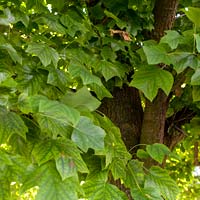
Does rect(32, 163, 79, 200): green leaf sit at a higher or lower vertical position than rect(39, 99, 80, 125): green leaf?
lower

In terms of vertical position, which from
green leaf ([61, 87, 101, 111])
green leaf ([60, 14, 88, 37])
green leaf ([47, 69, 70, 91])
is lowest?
green leaf ([61, 87, 101, 111])

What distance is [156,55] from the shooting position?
1.15 meters

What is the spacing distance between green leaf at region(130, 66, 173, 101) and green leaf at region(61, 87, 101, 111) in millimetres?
269

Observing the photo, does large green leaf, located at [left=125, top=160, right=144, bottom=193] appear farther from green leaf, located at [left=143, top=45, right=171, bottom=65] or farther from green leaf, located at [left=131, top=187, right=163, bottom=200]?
green leaf, located at [left=143, top=45, right=171, bottom=65]

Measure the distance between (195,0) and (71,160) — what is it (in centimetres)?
98

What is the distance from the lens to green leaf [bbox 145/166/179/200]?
1.09 m

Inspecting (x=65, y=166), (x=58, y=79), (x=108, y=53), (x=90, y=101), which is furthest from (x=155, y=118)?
(x=65, y=166)

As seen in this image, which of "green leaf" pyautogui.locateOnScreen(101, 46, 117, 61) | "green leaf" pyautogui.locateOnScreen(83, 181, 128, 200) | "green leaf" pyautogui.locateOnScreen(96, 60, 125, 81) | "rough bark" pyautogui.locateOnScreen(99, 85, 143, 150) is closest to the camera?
"green leaf" pyautogui.locateOnScreen(83, 181, 128, 200)

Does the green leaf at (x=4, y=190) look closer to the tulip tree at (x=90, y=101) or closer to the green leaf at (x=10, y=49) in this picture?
the tulip tree at (x=90, y=101)

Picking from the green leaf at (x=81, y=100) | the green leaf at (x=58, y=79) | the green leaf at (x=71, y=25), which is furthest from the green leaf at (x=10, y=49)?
the green leaf at (x=71, y=25)

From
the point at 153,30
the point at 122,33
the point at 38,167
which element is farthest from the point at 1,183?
the point at 153,30

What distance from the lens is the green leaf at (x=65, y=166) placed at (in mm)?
848

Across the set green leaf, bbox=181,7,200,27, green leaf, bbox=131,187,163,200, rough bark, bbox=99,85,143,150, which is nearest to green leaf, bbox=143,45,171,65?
green leaf, bbox=181,7,200,27

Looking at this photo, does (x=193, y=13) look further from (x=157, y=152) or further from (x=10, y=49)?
(x=10, y=49)
